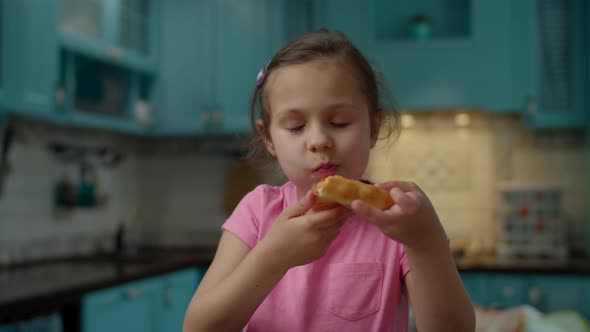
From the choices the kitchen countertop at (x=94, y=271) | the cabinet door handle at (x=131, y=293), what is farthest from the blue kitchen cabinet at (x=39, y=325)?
the cabinet door handle at (x=131, y=293)

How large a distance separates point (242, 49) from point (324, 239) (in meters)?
2.71

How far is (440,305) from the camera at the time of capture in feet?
2.30

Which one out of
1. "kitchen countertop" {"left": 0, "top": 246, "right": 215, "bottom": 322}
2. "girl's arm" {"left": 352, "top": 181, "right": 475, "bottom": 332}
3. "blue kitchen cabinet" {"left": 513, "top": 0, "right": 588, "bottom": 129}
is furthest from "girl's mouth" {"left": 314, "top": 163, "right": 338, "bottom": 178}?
"blue kitchen cabinet" {"left": 513, "top": 0, "right": 588, "bottom": 129}

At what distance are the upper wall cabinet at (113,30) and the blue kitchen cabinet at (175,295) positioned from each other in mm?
1151

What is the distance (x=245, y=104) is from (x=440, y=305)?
8.79ft

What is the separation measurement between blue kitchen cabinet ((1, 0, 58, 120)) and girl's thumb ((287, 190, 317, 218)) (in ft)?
6.00

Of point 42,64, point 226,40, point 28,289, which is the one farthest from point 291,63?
point 226,40

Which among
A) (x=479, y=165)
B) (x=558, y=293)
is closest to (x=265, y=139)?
(x=558, y=293)

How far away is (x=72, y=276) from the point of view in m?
2.33

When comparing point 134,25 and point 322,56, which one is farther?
point 134,25

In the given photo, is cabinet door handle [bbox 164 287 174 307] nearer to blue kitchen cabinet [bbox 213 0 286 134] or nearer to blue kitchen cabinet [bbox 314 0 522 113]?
blue kitchen cabinet [bbox 213 0 286 134]

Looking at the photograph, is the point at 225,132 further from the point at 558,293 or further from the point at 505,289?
the point at 558,293

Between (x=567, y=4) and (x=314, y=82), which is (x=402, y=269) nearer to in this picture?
(x=314, y=82)

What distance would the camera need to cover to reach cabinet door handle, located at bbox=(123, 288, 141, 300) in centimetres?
237
